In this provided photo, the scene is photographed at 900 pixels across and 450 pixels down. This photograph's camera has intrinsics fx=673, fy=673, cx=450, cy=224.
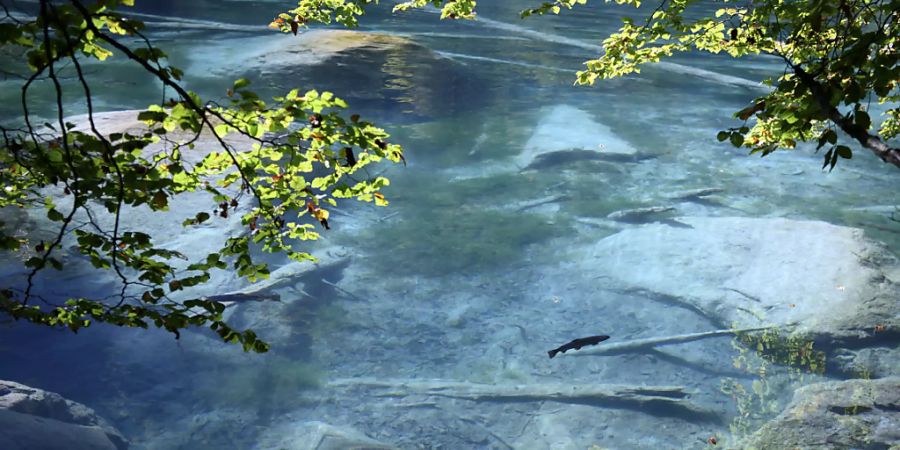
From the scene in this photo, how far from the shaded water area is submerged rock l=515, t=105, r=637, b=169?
7 cm

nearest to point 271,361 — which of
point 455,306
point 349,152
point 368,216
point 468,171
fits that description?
point 455,306

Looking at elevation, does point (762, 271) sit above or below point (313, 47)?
below

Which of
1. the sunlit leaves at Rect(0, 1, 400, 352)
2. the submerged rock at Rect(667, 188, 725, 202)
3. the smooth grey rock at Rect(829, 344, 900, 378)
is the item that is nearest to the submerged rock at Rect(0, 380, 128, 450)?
the sunlit leaves at Rect(0, 1, 400, 352)

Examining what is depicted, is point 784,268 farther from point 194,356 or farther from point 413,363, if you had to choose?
point 194,356

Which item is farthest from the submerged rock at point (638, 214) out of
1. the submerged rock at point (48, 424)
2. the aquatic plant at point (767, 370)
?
the submerged rock at point (48, 424)

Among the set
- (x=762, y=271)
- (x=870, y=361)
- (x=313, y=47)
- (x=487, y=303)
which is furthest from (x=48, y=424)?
(x=313, y=47)

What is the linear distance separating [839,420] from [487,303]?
438 cm

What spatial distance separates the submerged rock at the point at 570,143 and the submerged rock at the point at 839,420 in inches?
324

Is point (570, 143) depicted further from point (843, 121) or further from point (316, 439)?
point (843, 121)

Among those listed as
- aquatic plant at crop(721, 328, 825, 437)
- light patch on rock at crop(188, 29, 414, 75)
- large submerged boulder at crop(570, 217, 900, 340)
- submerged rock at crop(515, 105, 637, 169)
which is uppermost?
light patch on rock at crop(188, 29, 414, 75)

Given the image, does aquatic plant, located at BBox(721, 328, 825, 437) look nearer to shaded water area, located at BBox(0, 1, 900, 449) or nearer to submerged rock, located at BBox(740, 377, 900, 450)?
shaded water area, located at BBox(0, 1, 900, 449)

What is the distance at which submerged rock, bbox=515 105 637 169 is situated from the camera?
14984mm

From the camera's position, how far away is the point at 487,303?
370 inches

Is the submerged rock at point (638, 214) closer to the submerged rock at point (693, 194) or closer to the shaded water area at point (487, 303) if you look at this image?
the shaded water area at point (487, 303)
